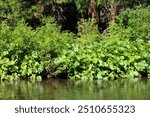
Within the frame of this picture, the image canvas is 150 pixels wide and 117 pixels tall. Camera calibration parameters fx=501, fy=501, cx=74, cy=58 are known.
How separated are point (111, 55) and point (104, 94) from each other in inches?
130

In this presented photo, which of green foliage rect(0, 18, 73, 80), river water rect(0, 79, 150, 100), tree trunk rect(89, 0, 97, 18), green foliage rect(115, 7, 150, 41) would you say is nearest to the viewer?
river water rect(0, 79, 150, 100)

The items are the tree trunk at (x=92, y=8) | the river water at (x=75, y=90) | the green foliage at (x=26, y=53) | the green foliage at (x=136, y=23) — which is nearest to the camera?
the river water at (x=75, y=90)

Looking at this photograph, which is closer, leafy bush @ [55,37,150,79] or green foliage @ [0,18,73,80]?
leafy bush @ [55,37,150,79]

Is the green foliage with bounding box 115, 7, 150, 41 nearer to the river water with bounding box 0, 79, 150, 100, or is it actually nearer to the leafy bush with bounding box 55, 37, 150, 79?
the leafy bush with bounding box 55, 37, 150, 79

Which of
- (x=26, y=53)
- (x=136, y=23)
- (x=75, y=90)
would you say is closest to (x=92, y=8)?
(x=136, y=23)

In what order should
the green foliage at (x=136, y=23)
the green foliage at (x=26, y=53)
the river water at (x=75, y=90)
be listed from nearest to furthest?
the river water at (x=75, y=90), the green foliage at (x=26, y=53), the green foliage at (x=136, y=23)

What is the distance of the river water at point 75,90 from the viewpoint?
1098 centimetres

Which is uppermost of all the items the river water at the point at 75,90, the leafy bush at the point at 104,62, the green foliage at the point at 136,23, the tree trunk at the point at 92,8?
the tree trunk at the point at 92,8

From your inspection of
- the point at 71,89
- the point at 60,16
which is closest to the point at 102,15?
the point at 60,16

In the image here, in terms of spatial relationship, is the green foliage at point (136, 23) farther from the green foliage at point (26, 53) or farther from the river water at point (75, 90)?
the river water at point (75, 90)

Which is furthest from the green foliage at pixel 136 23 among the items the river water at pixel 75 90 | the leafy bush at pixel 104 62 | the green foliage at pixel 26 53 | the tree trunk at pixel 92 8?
the river water at pixel 75 90

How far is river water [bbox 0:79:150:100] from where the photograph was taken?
11.0 meters


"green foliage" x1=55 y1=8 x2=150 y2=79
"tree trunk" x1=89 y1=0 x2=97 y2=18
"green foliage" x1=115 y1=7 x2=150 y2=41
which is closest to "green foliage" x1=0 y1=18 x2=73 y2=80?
"green foliage" x1=55 y1=8 x2=150 y2=79

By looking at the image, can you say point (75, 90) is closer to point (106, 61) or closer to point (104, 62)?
point (104, 62)
